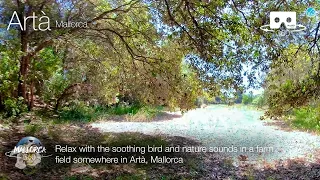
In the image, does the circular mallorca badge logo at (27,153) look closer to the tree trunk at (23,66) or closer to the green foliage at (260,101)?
the tree trunk at (23,66)

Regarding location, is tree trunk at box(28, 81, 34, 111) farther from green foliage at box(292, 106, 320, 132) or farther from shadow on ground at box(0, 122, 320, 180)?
green foliage at box(292, 106, 320, 132)

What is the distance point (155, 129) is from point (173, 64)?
65 cm

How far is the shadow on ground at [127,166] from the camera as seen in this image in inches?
68.0

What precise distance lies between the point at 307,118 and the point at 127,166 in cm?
173

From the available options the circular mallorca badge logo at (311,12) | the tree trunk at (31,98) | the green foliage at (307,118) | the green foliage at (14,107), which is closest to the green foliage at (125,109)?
the tree trunk at (31,98)

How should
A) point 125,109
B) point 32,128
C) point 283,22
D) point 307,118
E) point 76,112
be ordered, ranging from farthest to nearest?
point 125,109 < point 76,112 < point 307,118 < point 32,128 < point 283,22

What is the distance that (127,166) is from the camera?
1902mm

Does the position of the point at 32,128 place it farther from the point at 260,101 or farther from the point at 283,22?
the point at 283,22

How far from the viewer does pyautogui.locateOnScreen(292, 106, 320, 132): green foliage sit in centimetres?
237

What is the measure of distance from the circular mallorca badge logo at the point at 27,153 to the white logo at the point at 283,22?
164cm

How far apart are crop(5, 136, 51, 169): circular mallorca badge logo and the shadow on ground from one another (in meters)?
0.03

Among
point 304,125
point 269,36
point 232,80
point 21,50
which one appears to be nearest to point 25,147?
point 21,50

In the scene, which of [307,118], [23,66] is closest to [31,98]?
[23,66]

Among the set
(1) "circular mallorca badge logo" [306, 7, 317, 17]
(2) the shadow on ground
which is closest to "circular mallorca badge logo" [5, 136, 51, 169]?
(2) the shadow on ground
